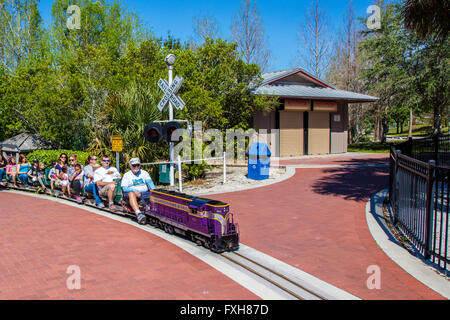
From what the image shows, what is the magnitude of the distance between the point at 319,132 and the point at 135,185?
19.1m

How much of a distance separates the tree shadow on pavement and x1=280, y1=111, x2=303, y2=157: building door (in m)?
6.31

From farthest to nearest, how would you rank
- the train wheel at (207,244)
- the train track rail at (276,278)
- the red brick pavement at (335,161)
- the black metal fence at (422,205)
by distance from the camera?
1. the red brick pavement at (335,161)
2. the train wheel at (207,244)
3. the black metal fence at (422,205)
4. the train track rail at (276,278)

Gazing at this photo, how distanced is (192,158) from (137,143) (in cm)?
216

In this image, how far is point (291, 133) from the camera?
24.9m

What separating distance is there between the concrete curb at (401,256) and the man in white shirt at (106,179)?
6.34 metres

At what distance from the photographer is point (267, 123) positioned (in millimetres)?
23609

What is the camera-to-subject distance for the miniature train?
6.98 meters

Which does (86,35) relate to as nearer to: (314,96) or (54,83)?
(54,83)

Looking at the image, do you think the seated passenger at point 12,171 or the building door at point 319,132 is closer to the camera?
the seated passenger at point 12,171

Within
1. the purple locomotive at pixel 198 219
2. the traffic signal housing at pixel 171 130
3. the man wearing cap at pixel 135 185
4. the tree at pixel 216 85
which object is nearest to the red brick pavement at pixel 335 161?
the tree at pixel 216 85

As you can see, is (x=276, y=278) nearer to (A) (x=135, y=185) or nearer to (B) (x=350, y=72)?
(A) (x=135, y=185)

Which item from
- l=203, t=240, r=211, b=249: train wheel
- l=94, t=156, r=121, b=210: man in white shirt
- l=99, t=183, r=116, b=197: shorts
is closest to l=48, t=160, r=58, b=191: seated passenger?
l=94, t=156, r=121, b=210: man in white shirt

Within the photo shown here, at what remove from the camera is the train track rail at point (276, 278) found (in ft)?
17.0

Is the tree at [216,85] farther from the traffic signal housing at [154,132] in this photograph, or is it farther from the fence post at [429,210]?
the fence post at [429,210]
